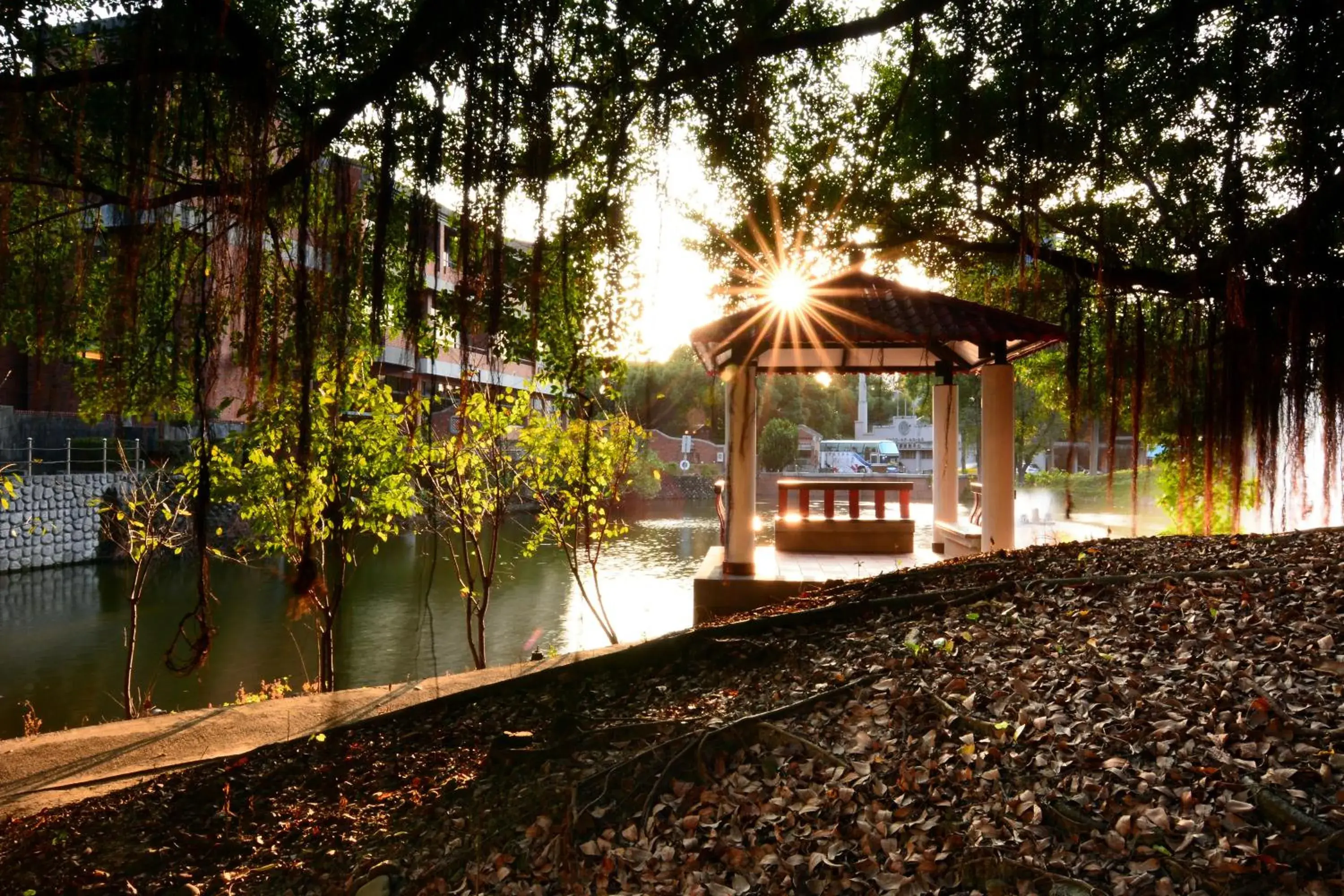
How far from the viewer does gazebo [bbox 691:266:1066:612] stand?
8.35 metres

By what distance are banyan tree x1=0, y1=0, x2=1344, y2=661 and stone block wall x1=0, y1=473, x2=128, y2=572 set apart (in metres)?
15.0

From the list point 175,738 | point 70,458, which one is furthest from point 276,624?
point 175,738

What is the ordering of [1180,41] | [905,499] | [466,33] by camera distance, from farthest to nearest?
[905,499] → [1180,41] → [466,33]

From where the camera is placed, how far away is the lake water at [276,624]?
36.6ft

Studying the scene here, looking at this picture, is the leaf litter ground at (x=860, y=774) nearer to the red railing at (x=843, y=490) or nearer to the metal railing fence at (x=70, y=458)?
the red railing at (x=843, y=490)

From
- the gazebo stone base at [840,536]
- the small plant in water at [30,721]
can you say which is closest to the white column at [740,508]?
the gazebo stone base at [840,536]

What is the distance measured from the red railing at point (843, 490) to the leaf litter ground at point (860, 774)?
5.97m

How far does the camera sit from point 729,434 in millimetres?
9273

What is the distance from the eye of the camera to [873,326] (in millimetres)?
8461

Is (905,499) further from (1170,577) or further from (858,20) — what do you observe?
(858,20)

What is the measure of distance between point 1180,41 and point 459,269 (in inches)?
81.3

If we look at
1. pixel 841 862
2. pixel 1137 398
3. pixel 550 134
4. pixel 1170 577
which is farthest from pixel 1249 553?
pixel 550 134

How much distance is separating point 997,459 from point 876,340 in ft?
6.51

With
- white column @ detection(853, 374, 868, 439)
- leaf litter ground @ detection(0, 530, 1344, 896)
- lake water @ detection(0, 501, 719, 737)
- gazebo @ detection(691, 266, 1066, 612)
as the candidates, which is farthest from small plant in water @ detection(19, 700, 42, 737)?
white column @ detection(853, 374, 868, 439)
